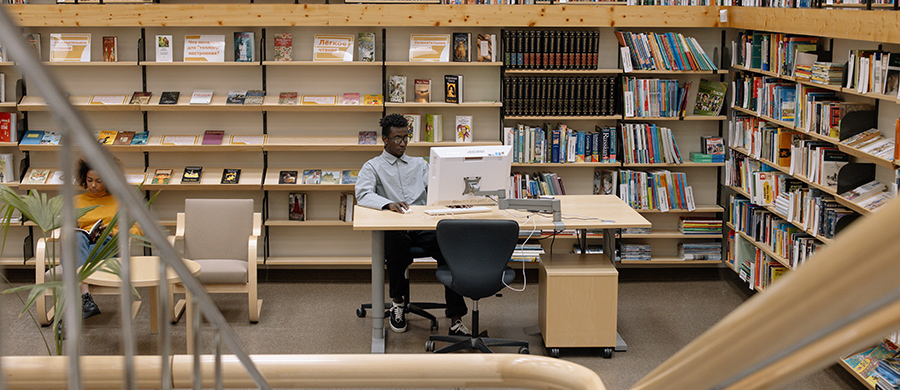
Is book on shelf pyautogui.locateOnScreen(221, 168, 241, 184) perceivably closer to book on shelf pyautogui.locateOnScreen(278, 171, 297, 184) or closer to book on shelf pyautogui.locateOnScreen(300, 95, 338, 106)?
book on shelf pyautogui.locateOnScreen(278, 171, 297, 184)

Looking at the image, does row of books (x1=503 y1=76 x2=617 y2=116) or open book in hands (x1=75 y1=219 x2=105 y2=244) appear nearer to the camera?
open book in hands (x1=75 y1=219 x2=105 y2=244)

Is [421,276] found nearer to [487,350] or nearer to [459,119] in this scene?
[459,119]

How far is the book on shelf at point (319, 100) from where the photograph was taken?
5.98 meters

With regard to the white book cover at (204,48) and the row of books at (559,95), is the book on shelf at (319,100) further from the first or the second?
the row of books at (559,95)

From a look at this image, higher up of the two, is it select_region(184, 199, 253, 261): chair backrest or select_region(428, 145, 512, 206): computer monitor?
select_region(428, 145, 512, 206): computer monitor

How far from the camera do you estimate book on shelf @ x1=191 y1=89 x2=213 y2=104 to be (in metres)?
5.99

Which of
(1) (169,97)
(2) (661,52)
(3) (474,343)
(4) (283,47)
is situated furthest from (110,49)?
(2) (661,52)

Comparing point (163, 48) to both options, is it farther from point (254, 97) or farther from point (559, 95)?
point (559, 95)

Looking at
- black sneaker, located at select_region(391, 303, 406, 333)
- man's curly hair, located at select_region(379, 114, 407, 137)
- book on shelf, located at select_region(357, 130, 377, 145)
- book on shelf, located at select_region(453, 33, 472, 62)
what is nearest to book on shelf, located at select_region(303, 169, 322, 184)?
book on shelf, located at select_region(357, 130, 377, 145)

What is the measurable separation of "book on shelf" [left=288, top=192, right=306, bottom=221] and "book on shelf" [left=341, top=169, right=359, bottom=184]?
13.8 inches

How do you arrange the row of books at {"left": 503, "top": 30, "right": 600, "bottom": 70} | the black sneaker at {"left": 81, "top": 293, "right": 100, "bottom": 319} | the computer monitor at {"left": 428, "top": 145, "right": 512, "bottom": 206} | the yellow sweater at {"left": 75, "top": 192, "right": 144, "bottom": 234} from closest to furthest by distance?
1. the computer monitor at {"left": 428, "top": 145, "right": 512, "bottom": 206}
2. the yellow sweater at {"left": 75, "top": 192, "right": 144, "bottom": 234}
3. the black sneaker at {"left": 81, "top": 293, "right": 100, "bottom": 319}
4. the row of books at {"left": 503, "top": 30, "right": 600, "bottom": 70}

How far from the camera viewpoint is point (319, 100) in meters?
6.05

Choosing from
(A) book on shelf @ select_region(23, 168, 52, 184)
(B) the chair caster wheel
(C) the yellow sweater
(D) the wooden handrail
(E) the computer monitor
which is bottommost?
(B) the chair caster wheel

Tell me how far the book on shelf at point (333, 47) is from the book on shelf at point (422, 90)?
536 mm
